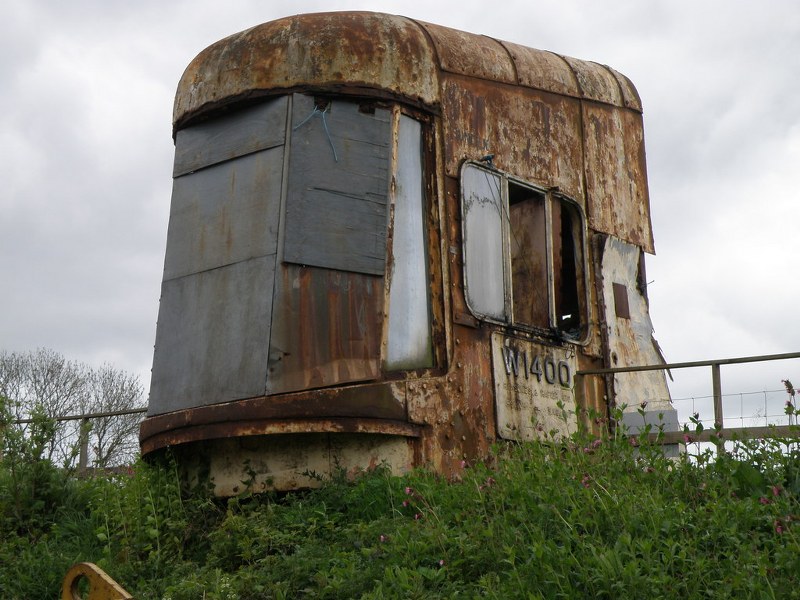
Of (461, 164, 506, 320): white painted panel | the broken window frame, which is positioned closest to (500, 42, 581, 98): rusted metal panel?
the broken window frame

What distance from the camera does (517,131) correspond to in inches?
446

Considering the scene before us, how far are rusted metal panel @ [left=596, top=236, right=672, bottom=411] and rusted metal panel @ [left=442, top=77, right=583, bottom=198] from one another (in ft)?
2.72

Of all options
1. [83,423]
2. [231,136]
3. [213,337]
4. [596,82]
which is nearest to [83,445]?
[83,423]

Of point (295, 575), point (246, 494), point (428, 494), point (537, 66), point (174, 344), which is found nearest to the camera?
point (295, 575)

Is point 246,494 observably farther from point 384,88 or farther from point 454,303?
point 384,88

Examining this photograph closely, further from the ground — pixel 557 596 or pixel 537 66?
pixel 537 66

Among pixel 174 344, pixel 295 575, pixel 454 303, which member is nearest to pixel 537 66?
pixel 454 303

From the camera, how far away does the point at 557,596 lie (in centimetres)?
662

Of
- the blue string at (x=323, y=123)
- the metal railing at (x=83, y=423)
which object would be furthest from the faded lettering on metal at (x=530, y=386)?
the metal railing at (x=83, y=423)

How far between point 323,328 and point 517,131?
313 centimetres

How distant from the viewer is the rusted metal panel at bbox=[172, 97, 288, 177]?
33.0ft

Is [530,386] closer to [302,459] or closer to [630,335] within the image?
[630,335]

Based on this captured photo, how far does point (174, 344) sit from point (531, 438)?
3.27 metres

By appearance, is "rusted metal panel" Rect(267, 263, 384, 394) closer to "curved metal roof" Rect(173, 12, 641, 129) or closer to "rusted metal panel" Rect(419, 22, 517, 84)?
"curved metal roof" Rect(173, 12, 641, 129)
